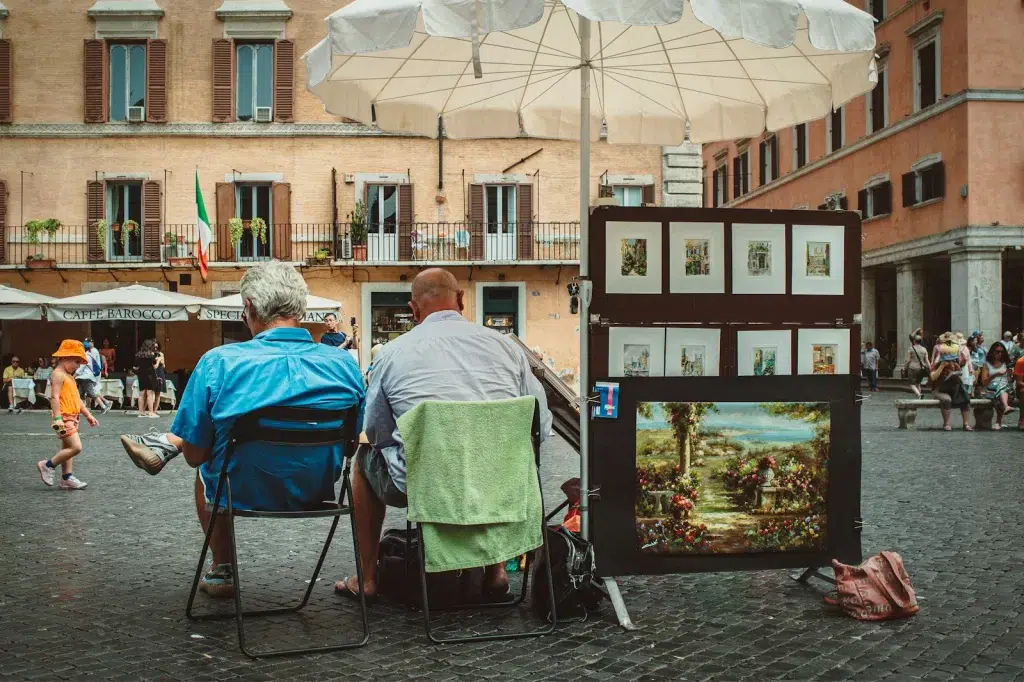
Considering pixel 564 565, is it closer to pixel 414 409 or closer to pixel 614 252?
pixel 414 409

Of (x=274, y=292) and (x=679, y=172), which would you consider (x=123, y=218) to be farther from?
(x=274, y=292)

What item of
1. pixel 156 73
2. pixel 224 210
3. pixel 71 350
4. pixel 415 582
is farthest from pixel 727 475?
pixel 156 73

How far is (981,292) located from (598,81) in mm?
21461

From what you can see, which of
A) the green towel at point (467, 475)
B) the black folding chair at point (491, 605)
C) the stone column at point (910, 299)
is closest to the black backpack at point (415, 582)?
the black folding chair at point (491, 605)

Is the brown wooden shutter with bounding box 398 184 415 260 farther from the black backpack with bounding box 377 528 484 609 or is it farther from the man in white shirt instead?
the man in white shirt

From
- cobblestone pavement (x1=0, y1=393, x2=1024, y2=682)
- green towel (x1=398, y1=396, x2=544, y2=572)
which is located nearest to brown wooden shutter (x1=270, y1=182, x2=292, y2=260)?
cobblestone pavement (x1=0, y1=393, x2=1024, y2=682)

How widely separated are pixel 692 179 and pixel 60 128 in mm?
15293

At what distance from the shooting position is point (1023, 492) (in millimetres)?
8133

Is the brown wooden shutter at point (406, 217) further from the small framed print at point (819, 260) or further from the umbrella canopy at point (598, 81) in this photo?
the small framed print at point (819, 260)

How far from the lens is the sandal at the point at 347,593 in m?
4.61

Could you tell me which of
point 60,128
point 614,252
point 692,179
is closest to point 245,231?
point 60,128

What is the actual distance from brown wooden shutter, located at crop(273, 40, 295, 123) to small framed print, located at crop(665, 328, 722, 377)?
22297mm

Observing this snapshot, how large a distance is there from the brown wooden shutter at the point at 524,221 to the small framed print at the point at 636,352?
2128 cm

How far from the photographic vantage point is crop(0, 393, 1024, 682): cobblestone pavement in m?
3.67
